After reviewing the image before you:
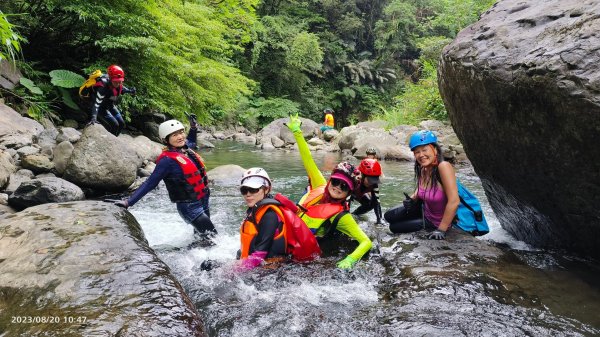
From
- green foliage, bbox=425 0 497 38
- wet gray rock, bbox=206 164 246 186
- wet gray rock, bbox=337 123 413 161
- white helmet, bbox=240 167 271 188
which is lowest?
wet gray rock, bbox=206 164 246 186

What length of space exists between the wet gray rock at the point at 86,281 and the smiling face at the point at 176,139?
131 centimetres

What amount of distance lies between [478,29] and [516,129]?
1362 millimetres

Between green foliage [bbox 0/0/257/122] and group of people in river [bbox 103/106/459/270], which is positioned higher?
green foliage [bbox 0/0/257/122]

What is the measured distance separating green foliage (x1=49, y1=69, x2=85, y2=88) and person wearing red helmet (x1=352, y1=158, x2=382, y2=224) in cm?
767

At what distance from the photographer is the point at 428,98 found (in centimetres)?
1775

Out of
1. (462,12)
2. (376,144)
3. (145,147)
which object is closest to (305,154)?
(145,147)

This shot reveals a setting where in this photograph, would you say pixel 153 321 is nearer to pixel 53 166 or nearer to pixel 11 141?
pixel 53 166

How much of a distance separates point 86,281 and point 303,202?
8.94 feet

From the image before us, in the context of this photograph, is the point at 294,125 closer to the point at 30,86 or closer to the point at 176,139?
the point at 176,139

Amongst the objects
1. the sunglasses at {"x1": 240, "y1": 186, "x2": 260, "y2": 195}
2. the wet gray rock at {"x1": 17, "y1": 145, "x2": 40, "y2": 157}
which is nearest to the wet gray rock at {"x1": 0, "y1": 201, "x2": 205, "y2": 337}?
the sunglasses at {"x1": 240, "y1": 186, "x2": 260, "y2": 195}

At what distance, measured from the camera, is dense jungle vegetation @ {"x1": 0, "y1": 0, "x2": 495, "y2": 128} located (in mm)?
9758

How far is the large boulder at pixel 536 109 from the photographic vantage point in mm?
3027

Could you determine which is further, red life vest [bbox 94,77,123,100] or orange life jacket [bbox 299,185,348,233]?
red life vest [bbox 94,77,123,100]

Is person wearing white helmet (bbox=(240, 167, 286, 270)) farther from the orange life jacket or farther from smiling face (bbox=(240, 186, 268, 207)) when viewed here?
the orange life jacket
